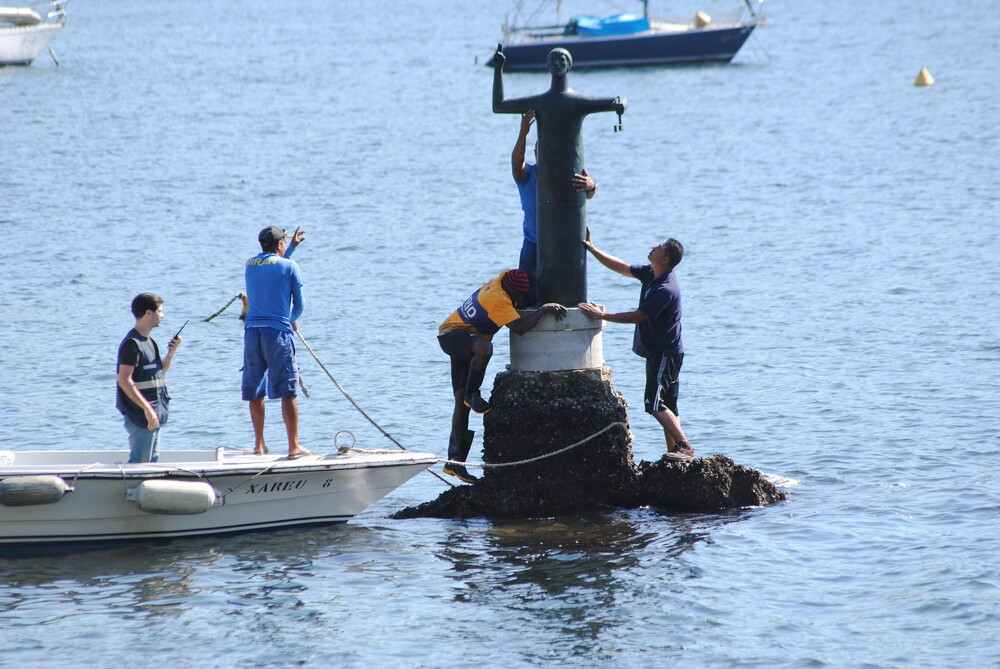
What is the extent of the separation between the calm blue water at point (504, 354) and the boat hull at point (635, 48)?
15.4 ft

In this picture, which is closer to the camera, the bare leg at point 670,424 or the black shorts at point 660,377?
the black shorts at point 660,377

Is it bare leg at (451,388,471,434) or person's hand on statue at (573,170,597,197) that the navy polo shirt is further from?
bare leg at (451,388,471,434)

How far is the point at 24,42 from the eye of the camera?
6141 cm

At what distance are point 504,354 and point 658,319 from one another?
8245 mm

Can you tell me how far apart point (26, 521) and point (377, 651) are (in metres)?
3.26

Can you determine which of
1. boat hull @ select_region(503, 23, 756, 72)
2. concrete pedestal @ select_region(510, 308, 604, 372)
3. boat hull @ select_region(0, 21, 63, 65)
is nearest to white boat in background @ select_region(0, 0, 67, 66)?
boat hull @ select_region(0, 21, 63, 65)

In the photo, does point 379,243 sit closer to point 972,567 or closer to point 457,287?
point 457,287

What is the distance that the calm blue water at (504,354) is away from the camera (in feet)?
31.3

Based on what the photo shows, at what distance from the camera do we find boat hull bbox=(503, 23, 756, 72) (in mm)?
59969

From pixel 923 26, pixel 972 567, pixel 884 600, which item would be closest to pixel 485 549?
pixel 884 600

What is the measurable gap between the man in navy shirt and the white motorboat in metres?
2.04

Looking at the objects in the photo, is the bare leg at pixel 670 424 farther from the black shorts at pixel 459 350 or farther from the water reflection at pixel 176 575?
the water reflection at pixel 176 575

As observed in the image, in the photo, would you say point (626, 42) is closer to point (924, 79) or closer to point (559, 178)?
point (924, 79)

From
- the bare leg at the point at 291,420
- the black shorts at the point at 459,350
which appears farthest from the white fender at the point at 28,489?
the black shorts at the point at 459,350
